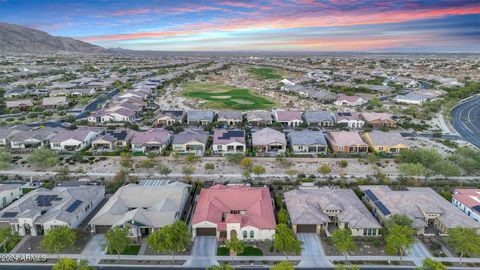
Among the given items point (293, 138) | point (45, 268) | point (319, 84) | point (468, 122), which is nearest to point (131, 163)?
point (45, 268)

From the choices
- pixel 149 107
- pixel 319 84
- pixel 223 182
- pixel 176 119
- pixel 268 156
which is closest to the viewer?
pixel 223 182

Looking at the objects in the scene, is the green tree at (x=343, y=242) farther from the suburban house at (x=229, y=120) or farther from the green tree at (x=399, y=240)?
the suburban house at (x=229, y=120)

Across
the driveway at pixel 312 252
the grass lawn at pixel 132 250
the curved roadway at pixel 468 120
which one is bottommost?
the driveway at pixel 312 252

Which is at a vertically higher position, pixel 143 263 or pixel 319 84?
pixel 319 84

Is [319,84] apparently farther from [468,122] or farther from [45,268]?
[45,268]

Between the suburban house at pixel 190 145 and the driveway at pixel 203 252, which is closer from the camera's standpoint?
the driveway at pixel 203 252

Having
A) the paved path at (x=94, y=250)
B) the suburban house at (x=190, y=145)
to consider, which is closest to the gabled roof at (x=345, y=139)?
the suburban house at (x=190, y=145)

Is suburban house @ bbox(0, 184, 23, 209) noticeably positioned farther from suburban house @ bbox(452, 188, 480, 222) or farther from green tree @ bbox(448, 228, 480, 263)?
suburban house @ bbox(452, 188, 480, 222)

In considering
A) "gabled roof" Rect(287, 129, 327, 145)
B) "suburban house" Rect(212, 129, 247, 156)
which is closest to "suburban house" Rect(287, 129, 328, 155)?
"gabled roof" Rect(287, 129, 327, 145)
